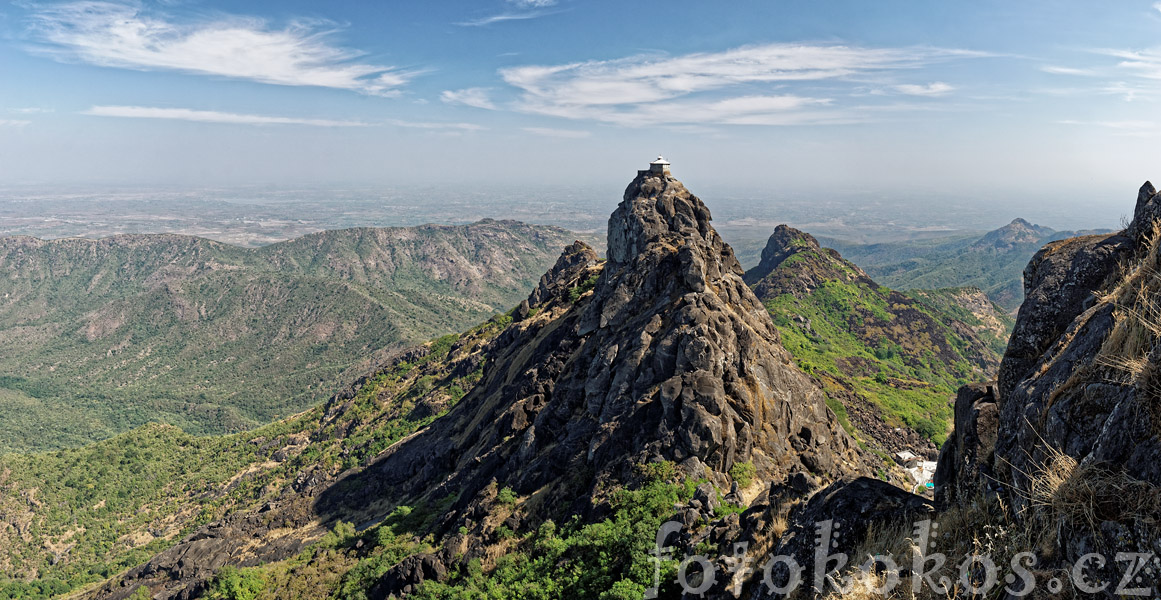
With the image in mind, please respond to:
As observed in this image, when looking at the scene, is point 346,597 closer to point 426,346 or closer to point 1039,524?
point 1039,524

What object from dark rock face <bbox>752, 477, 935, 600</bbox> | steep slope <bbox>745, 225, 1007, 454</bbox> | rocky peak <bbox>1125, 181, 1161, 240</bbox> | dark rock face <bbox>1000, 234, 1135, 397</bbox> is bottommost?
steep slope <bbox>745, 225, 1007, 454</bbox>

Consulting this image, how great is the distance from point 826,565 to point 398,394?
92.6 m

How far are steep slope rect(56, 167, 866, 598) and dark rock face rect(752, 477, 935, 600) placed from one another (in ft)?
11.6

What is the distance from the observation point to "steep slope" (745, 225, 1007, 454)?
3007 inches

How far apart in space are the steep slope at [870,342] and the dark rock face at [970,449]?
59.0 m

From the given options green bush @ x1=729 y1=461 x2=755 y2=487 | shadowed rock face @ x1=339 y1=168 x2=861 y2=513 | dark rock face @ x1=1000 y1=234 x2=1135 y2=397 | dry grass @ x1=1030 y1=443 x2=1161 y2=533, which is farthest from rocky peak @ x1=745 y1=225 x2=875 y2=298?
dry grass @ x1=1030 y1=443 x2=1161 y2=533

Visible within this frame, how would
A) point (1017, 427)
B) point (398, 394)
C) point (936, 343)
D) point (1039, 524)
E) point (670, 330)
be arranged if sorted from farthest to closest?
point (936, 343), point (398, 394), point (670, 330), point (1017, 427), point (1039, 524)

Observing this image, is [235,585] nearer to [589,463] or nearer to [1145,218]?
[589,463]

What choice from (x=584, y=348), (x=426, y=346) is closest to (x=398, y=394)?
(x=426, y=346)

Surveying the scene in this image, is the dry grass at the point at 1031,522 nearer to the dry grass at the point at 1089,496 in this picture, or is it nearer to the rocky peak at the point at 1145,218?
the dry grass at the point at 1089,496

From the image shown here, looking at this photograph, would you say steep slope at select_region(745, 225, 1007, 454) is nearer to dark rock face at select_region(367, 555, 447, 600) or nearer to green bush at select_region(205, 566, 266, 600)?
dark rock face at select_region(367, 555, 447, 600)

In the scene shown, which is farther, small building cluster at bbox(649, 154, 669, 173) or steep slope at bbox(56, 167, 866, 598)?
small building cluster at bbox(649, 154, 669, 173)

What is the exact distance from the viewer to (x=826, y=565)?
1283cm

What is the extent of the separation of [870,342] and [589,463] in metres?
121
